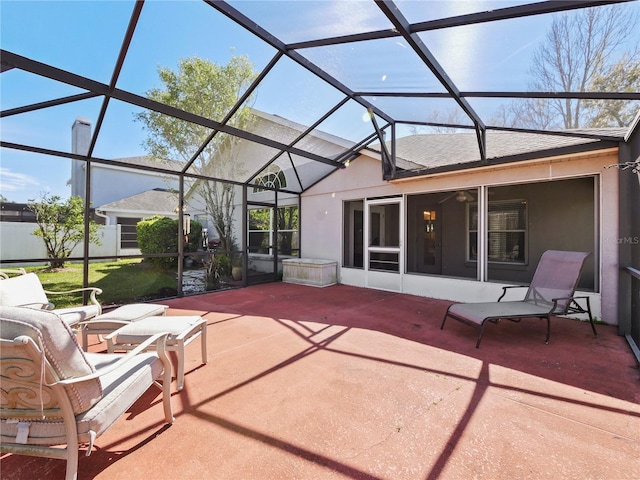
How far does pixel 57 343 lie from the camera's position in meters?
1.49

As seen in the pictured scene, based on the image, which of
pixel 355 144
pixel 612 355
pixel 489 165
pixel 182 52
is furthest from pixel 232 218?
pixel 612 355

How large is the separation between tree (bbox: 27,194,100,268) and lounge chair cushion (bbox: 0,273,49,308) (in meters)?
6.87

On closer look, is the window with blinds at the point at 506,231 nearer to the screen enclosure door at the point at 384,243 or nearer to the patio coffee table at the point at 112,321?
the screen enclosure door at the point at 384,243

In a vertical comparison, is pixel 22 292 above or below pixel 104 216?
below

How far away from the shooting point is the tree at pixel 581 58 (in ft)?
8.38

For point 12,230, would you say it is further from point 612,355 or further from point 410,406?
point 612,355

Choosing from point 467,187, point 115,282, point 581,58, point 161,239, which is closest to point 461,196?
point 467,187

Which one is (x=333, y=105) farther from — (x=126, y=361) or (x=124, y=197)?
(x=124, y=197)

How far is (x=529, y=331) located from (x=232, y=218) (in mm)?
8960

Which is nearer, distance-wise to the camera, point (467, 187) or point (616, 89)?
point (616, 89)

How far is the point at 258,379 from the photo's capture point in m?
2.88

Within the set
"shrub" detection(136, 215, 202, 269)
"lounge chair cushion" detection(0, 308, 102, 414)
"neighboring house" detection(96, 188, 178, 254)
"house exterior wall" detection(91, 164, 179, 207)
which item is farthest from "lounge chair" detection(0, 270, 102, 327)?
"house exterior wall" detection(91, 164, 179, 207)

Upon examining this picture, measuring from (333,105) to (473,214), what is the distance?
5334mm

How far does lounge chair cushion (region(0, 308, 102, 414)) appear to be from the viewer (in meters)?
1.39
